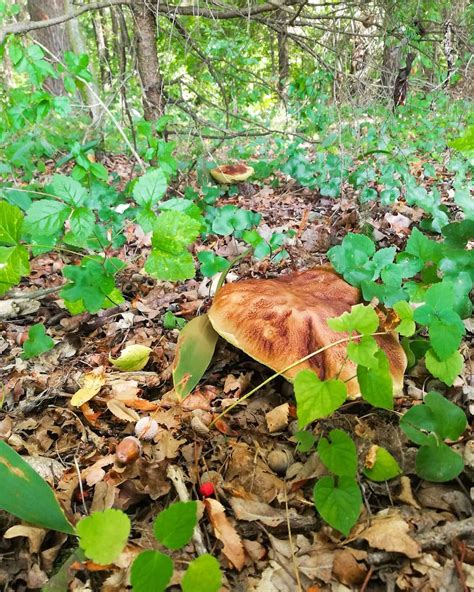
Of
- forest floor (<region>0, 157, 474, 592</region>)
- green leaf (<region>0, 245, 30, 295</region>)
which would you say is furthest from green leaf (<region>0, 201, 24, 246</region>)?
forest floor (<region>0, 157, 474, 592</region>)

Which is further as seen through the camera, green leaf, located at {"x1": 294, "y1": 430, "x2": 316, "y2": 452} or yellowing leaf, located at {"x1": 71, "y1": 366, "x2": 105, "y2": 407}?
yellowing leaf, located at {"x1": 71, "y1": 366, "x2": 105, "y2": 407}

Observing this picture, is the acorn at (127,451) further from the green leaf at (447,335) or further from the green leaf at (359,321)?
the green leaf at (447,335)

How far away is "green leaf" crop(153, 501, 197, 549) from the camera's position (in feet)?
3.30

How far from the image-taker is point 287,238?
308 cm

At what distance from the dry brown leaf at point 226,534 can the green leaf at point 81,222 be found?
1.16 m


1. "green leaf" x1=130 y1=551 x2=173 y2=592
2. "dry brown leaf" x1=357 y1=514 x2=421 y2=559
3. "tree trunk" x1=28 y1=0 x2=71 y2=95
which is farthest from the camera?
"tree trunk" x1=28 y1=0 x2=71 y2=95

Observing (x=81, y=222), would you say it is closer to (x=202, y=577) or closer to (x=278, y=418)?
(x=278, y=418)

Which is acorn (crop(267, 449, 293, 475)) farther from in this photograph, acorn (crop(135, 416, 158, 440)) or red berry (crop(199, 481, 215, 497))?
acorn (crop(135, 416, 158, 440))

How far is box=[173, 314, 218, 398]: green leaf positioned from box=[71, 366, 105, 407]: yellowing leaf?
341 mm

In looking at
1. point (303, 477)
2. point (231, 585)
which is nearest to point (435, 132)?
point (303, 477)

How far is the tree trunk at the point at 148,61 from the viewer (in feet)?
10.5

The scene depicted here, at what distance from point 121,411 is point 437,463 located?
1177mm

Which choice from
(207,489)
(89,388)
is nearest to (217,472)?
(207,489)

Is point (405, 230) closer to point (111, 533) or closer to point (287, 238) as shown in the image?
point (287, 238)
